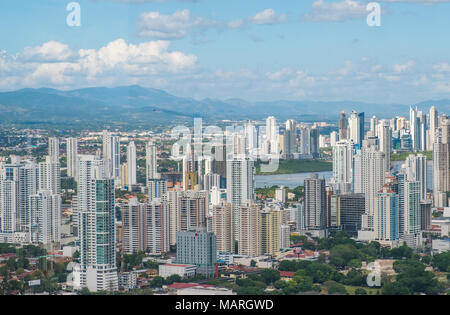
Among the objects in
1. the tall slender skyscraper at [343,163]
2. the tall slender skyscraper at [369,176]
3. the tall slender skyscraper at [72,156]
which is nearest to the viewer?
the tall slender skyscraper at [72,156]

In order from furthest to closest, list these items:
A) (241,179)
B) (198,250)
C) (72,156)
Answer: (241,179) → (72,156) → (198,250)

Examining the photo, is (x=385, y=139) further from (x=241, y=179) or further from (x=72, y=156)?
(x=72, y=156)

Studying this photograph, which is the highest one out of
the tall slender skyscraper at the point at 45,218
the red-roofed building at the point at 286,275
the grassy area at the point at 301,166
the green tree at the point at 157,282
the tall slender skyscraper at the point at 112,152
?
the tall slender skyscraper at the point at 112,152

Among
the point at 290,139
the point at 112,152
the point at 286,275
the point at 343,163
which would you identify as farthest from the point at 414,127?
the point at 286,275

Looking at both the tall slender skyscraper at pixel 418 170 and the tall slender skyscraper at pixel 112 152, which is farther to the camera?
the tall slender skyscraper at pixel 418 170

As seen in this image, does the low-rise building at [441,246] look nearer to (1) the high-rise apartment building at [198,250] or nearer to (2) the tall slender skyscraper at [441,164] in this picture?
(2) the tall slender skyscraper at [441,164]

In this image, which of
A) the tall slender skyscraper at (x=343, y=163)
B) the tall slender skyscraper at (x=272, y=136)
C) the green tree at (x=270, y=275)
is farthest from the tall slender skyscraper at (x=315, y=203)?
the green tree at (x=270, y=275)
